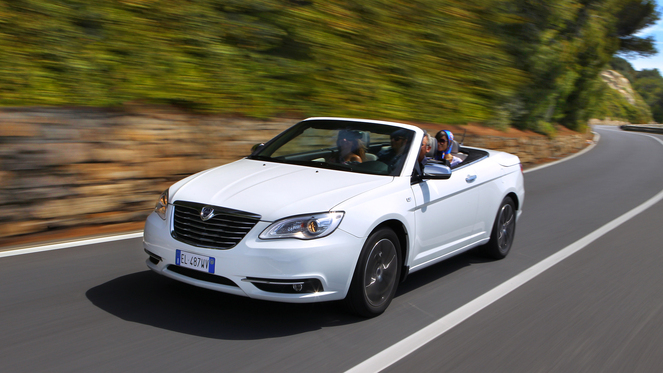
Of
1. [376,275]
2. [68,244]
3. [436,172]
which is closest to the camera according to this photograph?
[376,275]

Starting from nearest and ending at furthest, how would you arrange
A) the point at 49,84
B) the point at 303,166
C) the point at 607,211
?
1. the point at 303,166
2. the point at 49,84
3. the point at 607,211

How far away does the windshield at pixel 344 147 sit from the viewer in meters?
5.40

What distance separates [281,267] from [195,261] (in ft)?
2.07

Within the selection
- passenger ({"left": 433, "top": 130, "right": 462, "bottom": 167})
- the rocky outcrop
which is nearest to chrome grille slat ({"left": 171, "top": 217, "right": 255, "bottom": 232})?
passenger ({"left": 433, "top": 130, "right": 462, "bottom": 167})

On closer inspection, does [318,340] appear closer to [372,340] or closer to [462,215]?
[372,340]

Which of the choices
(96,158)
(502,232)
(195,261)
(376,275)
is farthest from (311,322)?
(96,158)

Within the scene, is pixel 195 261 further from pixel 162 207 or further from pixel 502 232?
pixel 502 232

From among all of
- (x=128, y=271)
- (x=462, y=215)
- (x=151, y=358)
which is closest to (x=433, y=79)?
(x=462, y=215)

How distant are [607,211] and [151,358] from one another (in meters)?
8.99

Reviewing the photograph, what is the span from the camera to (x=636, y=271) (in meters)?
6.78

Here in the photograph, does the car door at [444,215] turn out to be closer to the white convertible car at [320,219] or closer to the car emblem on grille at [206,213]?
the white convertible car at [320,219]

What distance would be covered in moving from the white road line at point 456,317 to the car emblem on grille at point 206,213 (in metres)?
1.44

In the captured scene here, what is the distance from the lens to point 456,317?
4.96 meters

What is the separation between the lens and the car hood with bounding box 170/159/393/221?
4395mm
